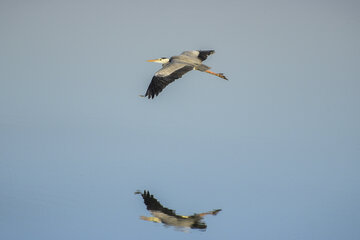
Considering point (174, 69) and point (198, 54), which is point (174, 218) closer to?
point (174, 69)

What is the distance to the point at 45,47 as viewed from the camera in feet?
39.9

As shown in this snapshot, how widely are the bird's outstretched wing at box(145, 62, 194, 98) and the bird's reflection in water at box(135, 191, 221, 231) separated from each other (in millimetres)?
2039

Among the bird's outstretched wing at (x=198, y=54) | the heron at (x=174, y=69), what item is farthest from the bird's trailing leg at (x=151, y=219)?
the bird's outstretched wing at (x=198, y=54)

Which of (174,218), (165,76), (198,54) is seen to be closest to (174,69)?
(165,76)

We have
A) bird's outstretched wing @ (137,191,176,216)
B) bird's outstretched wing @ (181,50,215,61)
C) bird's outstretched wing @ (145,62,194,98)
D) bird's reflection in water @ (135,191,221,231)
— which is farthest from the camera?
bird's outstretched wing @ (181,50,215,61)

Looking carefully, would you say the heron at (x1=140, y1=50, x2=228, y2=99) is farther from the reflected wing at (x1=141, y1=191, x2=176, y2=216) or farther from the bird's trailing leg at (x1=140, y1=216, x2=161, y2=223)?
the bird's trailing leg at (x1=140, y1=216, x2=161, y2=223)

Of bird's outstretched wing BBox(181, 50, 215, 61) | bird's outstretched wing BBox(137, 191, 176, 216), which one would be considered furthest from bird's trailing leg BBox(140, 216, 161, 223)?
bird's outstretched wing BBox(181, 50, 215, 61)

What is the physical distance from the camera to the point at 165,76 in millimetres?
8227

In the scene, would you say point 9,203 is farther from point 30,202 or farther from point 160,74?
point 160,74

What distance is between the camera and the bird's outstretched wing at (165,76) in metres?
8.03

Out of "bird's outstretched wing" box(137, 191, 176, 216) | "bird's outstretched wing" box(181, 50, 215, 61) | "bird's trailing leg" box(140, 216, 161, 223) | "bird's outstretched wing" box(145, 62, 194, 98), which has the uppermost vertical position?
"bird's outstretched wing" box(181, 50, 215, 61)

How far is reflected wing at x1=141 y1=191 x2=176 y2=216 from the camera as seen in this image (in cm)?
638

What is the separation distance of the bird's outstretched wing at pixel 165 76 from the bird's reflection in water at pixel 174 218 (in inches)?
80.3

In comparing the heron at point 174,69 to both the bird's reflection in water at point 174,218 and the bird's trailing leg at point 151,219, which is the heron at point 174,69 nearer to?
the bird's reflection in water at point 174,218
